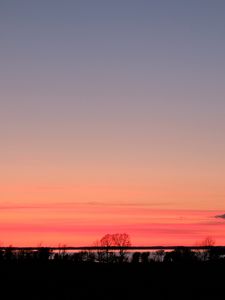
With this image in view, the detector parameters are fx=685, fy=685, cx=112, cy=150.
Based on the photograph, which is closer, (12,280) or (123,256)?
(12,280)

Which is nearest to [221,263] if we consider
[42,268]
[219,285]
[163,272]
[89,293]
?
[163,272]

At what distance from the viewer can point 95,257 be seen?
26672 mm

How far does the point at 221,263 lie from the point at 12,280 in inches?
344

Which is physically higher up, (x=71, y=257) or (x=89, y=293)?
(x=71, y=257)

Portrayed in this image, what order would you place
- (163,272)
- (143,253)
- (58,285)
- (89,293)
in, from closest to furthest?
(89,293) < (58,285) < (163,272) < (143,253)

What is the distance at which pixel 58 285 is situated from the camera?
2002 centimetres

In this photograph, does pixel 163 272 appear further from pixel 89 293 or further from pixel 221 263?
pixel 89 293

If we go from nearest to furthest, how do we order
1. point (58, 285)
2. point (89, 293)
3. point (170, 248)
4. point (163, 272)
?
point (89, 293), point (58, 285), point (163, 272), point (170, 248)

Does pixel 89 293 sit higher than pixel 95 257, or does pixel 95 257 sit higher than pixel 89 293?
pixel 95 257

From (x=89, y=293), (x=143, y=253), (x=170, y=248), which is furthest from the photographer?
(x=143, y=253)

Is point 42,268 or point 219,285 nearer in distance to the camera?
point 219,285

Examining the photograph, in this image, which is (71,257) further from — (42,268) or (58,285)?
(58,285)

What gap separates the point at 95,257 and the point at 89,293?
26.6ft

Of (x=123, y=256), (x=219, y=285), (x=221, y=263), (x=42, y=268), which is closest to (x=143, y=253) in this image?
(x=123, y=256)
